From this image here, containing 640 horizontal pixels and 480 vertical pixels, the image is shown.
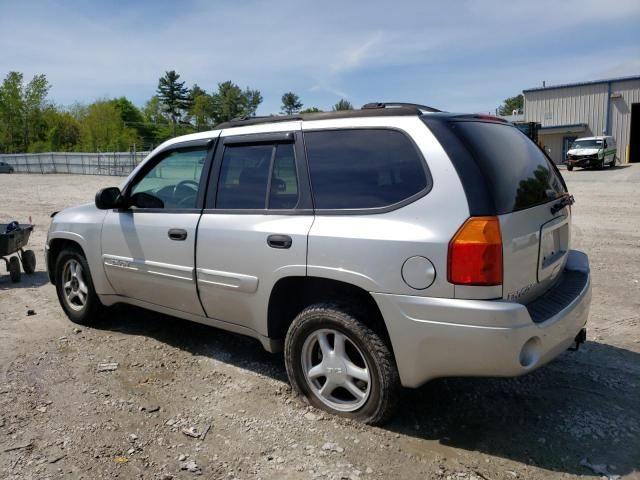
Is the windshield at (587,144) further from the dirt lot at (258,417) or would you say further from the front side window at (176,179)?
the front side window at (176,179)

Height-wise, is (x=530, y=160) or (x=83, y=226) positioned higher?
(x=530, y=160)

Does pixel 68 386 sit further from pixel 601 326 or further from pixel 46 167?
pixel 46 167

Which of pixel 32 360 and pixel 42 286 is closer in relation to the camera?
pixel 32 360

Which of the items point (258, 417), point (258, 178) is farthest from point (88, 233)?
point (258, 417)

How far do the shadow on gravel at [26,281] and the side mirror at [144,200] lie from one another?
3.02 metres

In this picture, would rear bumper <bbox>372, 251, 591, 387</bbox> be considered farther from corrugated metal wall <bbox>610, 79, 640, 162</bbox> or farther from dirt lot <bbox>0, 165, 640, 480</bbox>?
corrugated metal wall <bbox>610, 79, 640, 162</bbox>

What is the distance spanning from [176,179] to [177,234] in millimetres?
645

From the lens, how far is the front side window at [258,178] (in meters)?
3.48

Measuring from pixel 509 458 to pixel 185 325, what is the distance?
330cm

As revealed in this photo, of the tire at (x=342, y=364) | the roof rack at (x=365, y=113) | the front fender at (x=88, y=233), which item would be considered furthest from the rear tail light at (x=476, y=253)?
the front fender at (x=88, y=233)

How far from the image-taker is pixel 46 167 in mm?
42000

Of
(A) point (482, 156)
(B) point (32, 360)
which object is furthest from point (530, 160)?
(B) point (32, 360)

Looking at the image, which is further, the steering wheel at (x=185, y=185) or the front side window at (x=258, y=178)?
the steering wheel at (x=185, y=185)

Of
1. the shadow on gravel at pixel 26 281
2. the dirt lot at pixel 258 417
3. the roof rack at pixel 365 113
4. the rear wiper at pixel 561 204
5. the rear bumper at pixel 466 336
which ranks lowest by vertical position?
the dirt lot at pixel 258 417
